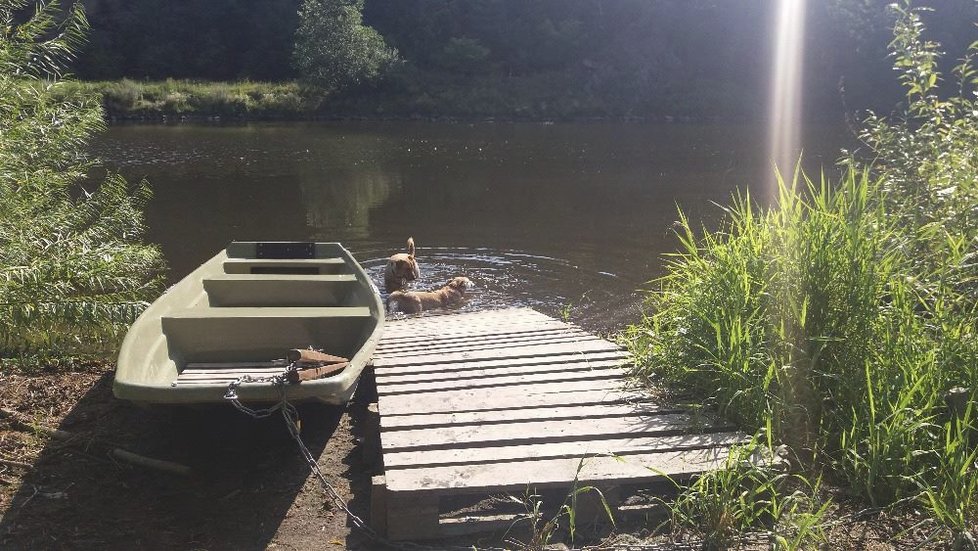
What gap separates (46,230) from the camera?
5.52 m

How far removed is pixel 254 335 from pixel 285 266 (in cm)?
252

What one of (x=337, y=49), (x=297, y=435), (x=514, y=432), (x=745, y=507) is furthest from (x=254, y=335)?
(x=337, y=49)

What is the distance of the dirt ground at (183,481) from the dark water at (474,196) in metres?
4.19

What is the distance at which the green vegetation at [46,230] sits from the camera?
484 centimetres

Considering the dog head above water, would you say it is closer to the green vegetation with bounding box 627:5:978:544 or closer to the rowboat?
the rowboat

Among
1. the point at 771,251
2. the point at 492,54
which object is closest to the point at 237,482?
the point at 771,251

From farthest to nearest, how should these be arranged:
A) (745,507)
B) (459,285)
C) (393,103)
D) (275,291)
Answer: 1. (393,103)
2. (459,285)
3. (275,291)
4. (745,507)

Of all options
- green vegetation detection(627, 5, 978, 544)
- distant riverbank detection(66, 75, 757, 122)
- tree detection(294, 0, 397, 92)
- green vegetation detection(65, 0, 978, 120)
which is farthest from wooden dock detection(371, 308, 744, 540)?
tree detection(294, 0, 397, 92)

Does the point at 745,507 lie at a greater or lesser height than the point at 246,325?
lesser

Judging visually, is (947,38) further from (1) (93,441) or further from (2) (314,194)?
(1) (93,441)

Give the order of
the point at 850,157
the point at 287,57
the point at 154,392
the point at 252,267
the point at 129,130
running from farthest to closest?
the point at 287,57 → the point at 129,130 → the point at 252,267 → the point at 850,157 → the point at 154,392

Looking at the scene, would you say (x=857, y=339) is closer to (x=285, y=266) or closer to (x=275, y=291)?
(x=275, y=291)

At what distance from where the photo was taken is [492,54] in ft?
187

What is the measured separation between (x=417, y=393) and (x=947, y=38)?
47.9 meters
